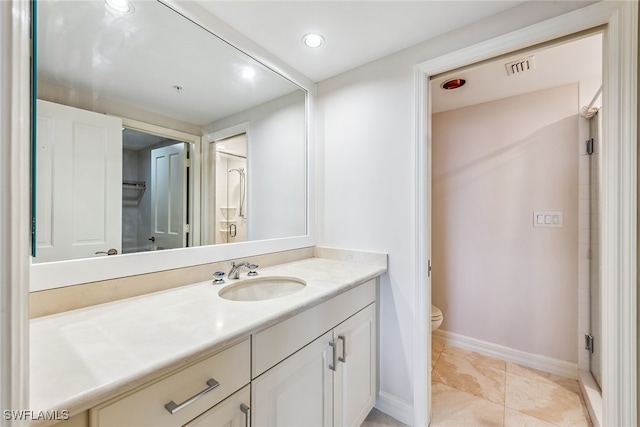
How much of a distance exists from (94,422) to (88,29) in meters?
1.30

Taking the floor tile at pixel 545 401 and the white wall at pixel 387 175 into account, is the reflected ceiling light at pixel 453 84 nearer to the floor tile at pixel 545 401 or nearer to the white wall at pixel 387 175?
the white wall at pixel 387 175

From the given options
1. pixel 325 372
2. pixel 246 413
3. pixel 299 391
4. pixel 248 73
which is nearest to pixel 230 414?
pixel 246 413

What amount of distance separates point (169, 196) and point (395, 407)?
1.71 metres

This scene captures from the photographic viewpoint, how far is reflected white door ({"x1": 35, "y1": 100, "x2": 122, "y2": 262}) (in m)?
0.93

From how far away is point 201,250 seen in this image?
1.35 m

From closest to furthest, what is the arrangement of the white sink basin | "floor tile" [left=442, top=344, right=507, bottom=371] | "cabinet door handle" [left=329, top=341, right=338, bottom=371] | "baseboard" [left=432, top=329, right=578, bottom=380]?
"cabinet door handle" [left=329, top=341, right=338, bottom=371]
the white sink basin
"baseboard" [left=432, top=329, right=578, bottom=380]
"floor tile" [left=442, top=344, right=507, bottom=371]

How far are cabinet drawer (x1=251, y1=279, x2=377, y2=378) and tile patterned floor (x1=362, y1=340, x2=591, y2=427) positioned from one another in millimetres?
785

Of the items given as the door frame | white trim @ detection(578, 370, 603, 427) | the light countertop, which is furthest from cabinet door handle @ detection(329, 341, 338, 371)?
white trim @ detection(578, 370, 603, 427)

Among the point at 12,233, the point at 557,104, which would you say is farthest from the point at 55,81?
the point at 557,104

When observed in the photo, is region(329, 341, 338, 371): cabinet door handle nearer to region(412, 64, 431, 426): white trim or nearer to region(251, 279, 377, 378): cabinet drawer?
region(251, 279, 377, 378): cabinet drawer

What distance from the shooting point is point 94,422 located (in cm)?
56

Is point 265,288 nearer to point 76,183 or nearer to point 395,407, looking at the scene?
point 76,183

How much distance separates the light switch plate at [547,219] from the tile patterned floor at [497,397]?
1.10 meters

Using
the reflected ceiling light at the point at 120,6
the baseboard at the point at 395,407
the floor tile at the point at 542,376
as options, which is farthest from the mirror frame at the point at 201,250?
the floor tile at the point at 542,376
